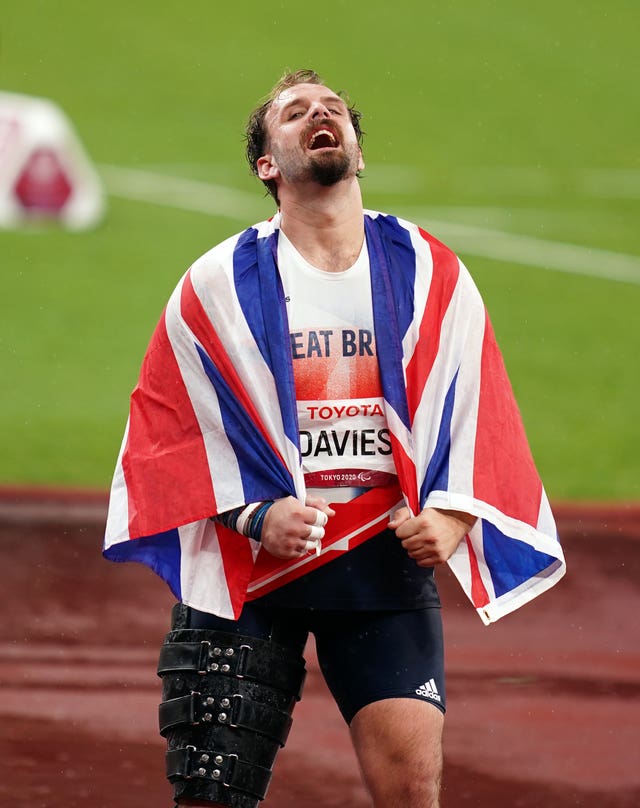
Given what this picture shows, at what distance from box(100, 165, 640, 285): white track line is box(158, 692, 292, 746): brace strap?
34.6ft

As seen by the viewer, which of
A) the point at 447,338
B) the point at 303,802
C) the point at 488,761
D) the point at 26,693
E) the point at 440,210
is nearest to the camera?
the point at 447,338

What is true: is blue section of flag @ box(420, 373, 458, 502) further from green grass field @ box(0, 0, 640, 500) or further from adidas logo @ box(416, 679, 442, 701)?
green grass field @ box(0, 0, 640, 500)

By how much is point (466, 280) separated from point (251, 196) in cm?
1319

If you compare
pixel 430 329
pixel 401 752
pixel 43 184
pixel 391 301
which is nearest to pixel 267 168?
pixel 391 301

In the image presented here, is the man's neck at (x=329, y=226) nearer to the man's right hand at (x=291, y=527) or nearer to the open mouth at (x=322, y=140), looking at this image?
the open mouth at (x=322, y=140)

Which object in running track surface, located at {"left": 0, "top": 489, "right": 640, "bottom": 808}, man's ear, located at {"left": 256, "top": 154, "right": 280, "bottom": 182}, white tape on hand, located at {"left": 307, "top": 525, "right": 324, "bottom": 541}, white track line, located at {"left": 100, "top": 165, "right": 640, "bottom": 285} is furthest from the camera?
white track line, located at {"left": 100, "top": 165, "right": 640, "bottom": 285}

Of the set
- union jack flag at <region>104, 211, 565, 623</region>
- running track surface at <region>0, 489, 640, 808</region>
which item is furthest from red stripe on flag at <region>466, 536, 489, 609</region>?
running track surface at <region>0, 489, 640, 808</region>

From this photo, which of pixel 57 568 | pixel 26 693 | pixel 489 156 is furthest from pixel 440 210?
pixel 26 693

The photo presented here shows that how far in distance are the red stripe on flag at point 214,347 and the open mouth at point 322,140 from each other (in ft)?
1.48

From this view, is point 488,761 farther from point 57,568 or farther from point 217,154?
point 217,154

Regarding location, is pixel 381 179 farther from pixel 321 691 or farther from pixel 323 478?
pixel 323 478

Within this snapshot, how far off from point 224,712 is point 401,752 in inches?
17.1

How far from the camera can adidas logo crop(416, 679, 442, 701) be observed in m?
3.94

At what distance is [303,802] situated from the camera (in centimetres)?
527
